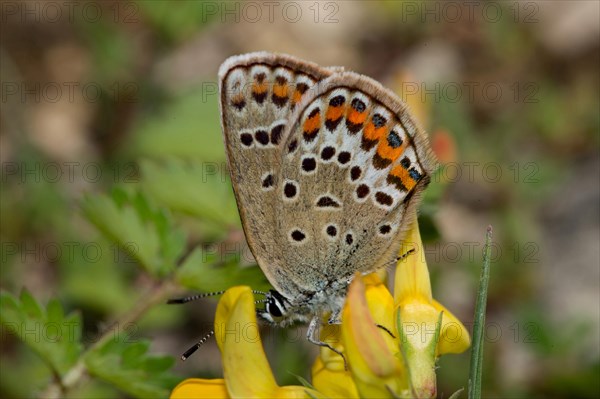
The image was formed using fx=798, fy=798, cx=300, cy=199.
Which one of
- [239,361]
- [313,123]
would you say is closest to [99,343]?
[239,361]

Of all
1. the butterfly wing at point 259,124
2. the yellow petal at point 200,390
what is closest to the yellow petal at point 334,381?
the yellow petal at point 200,390

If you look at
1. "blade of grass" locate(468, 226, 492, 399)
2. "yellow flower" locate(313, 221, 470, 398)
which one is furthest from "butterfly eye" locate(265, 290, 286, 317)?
"blade of grass" locate(468, 226, 492, 399)

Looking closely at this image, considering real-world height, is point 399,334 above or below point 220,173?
below

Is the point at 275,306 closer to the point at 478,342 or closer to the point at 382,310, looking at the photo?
the point at 382,310

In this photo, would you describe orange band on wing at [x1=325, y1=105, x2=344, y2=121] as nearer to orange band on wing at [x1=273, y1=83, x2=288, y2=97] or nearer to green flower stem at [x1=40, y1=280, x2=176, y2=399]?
orange band on wing at [x1=273, y1=83, x2=288, y2=97]

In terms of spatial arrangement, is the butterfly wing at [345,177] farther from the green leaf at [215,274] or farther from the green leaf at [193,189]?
the green leaf at [193,189]

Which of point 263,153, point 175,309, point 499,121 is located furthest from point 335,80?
point 499,121
